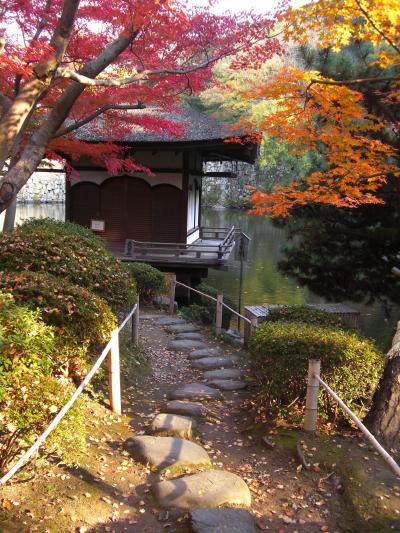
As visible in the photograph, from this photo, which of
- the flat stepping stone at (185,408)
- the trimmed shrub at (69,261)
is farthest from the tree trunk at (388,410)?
the trimmed shrub at (69,261)

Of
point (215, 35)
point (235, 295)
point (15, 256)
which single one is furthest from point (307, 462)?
point (235, 295)

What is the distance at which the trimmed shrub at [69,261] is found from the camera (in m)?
5.77

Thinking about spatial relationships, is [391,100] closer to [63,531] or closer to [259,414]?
[259,414]

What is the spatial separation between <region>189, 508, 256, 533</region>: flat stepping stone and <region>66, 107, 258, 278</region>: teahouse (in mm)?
12318

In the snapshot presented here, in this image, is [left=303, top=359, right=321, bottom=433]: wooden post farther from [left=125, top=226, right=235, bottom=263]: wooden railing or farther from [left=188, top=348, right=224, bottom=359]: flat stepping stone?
[left=125, top=226, right=235, bottom=263]: wooden railing

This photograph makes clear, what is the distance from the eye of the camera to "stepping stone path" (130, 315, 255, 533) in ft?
10.5

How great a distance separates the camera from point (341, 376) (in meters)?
4.82

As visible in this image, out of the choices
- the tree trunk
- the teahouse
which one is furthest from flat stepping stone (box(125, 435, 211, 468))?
the teahouse

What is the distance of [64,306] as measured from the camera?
4250 millimetres

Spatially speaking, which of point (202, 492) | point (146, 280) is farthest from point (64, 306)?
point (146, 280)

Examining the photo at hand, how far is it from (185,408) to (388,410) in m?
2.18

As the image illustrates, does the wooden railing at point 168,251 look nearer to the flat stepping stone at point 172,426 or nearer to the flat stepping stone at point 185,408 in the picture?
the flat stepping stone at point 185,408

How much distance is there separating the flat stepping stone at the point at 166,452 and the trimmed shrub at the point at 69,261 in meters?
2.43

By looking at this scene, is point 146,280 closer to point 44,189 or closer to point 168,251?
point 168,251
